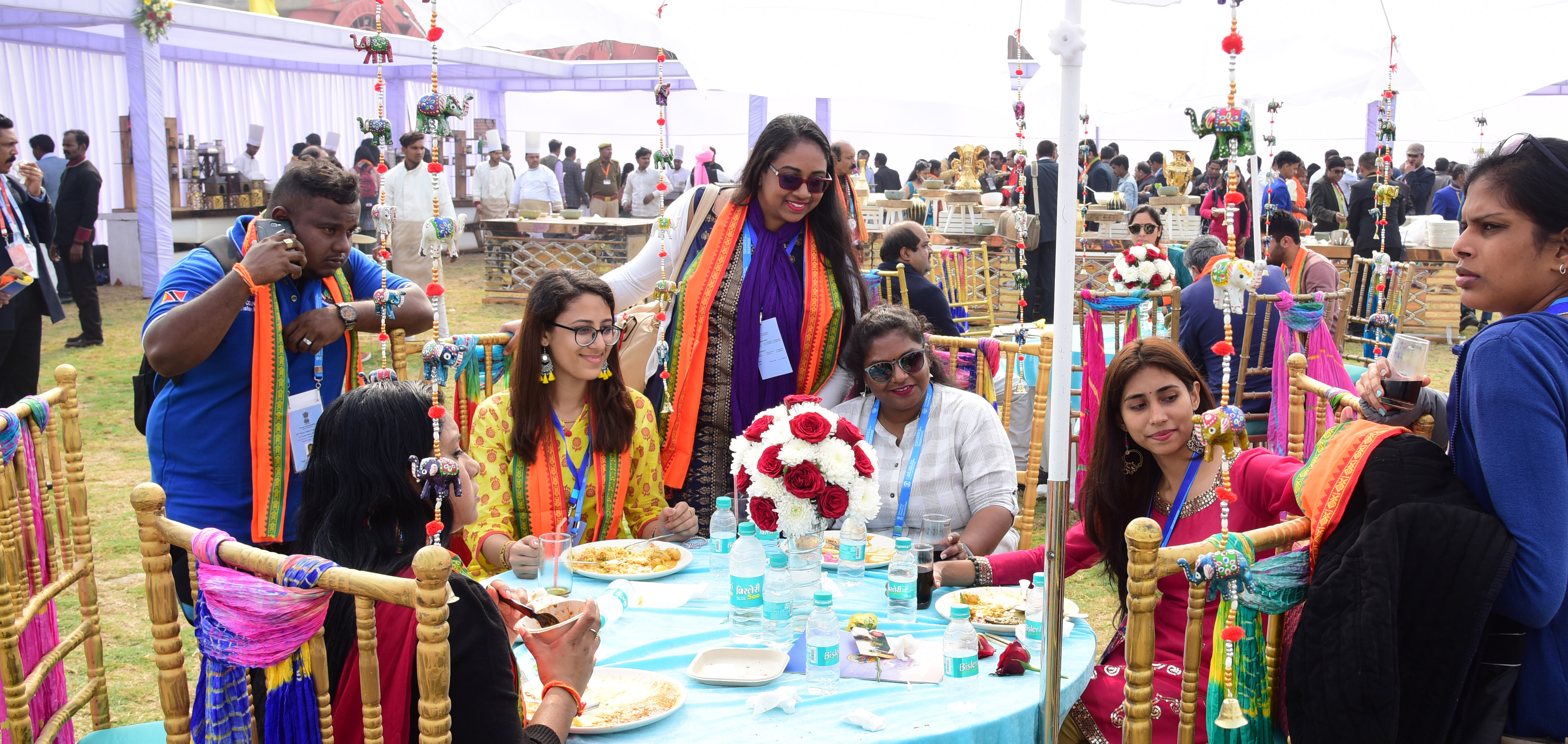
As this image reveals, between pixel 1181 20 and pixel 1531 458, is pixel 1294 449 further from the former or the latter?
pixel 1181 20

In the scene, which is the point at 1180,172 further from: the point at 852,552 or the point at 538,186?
the point at 852,552

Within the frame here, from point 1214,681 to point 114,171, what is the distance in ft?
52.8

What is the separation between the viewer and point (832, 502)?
219 centimetres

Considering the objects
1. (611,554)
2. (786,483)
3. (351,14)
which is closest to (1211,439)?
(786,483)

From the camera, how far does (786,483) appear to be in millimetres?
2189

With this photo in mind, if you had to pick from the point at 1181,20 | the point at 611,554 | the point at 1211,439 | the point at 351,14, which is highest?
the point at 351,14

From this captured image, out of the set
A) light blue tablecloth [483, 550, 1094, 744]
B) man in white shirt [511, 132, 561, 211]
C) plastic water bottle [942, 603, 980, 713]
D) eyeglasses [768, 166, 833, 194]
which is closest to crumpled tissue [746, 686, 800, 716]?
light blue tablecloth [483, 550, 1094, 744]

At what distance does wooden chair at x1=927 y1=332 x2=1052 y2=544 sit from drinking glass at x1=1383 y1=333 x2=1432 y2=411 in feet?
4.19

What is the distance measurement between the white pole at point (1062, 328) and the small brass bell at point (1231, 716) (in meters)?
0.29

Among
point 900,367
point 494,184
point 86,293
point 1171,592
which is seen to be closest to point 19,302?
point 86,293

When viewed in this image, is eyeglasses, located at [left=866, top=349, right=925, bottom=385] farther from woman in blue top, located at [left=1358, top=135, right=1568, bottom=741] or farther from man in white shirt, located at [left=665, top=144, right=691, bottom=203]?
man in white shirt, located at [left=665, top=144, right=691, bottom=203]

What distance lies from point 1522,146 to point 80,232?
34.6 ft

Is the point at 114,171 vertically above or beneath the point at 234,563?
→ above

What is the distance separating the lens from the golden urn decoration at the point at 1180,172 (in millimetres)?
11281
